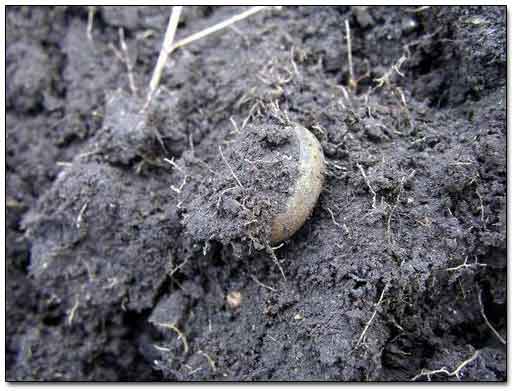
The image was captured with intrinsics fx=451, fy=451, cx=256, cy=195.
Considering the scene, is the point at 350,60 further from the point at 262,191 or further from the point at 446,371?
the point at 446,371

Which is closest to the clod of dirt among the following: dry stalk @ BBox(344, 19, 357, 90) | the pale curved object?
the pale curved object

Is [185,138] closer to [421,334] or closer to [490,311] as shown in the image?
[421,334]

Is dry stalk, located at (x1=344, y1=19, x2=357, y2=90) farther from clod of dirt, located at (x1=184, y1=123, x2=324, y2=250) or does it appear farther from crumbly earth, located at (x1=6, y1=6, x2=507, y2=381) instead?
clod of dirt, located at (x1=184, y1=123, x2=324, y2=250)

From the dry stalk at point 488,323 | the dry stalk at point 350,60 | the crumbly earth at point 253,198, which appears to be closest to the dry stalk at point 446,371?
the crumbly earth at point 253,198

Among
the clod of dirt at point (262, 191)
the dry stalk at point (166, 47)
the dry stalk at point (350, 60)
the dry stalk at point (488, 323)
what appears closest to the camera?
the clod of dirt at point (262, 191)

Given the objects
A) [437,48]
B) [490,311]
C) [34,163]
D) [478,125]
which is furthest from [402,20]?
[34,163]

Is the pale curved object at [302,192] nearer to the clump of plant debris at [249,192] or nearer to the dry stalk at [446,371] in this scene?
the clump of plant debris at [249,192]

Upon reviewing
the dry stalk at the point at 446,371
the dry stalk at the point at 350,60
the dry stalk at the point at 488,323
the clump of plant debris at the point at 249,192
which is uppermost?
the dry stalk at the point at 350,60

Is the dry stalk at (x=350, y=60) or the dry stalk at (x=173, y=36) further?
the dry stalk at (x=173, y=36)
